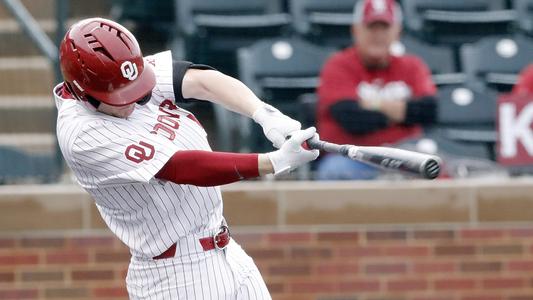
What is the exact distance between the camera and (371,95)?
6.66 m

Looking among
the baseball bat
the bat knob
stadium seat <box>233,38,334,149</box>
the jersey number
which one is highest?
stadium seat <box>233,38,334,149</box>

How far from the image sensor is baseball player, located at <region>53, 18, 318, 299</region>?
4.21 metres

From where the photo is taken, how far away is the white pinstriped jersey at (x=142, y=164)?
4.27 metres

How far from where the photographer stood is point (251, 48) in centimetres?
745

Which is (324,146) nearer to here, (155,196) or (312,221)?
(155,196)

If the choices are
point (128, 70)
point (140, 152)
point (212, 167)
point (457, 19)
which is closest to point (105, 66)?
point (128, 70)

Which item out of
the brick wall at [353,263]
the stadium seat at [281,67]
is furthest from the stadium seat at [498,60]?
the brick wall at [353,263]

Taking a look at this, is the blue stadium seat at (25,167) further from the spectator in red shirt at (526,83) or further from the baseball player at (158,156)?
the spectator in red shirt at (526,83)

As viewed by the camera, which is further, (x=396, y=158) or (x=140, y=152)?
(x=140, y=152)

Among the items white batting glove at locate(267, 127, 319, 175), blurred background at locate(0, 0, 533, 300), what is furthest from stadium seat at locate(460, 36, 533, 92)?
white batting glove at locate(267, 127, 319, 175)

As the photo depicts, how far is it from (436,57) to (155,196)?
368 centimetres

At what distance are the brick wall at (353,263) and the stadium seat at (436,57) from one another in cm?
141

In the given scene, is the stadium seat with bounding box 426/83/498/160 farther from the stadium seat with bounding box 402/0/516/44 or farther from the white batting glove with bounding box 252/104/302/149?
the white batting glove with bounding box 252/104/302/149

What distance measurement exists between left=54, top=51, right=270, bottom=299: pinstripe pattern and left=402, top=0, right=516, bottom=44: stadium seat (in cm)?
365
